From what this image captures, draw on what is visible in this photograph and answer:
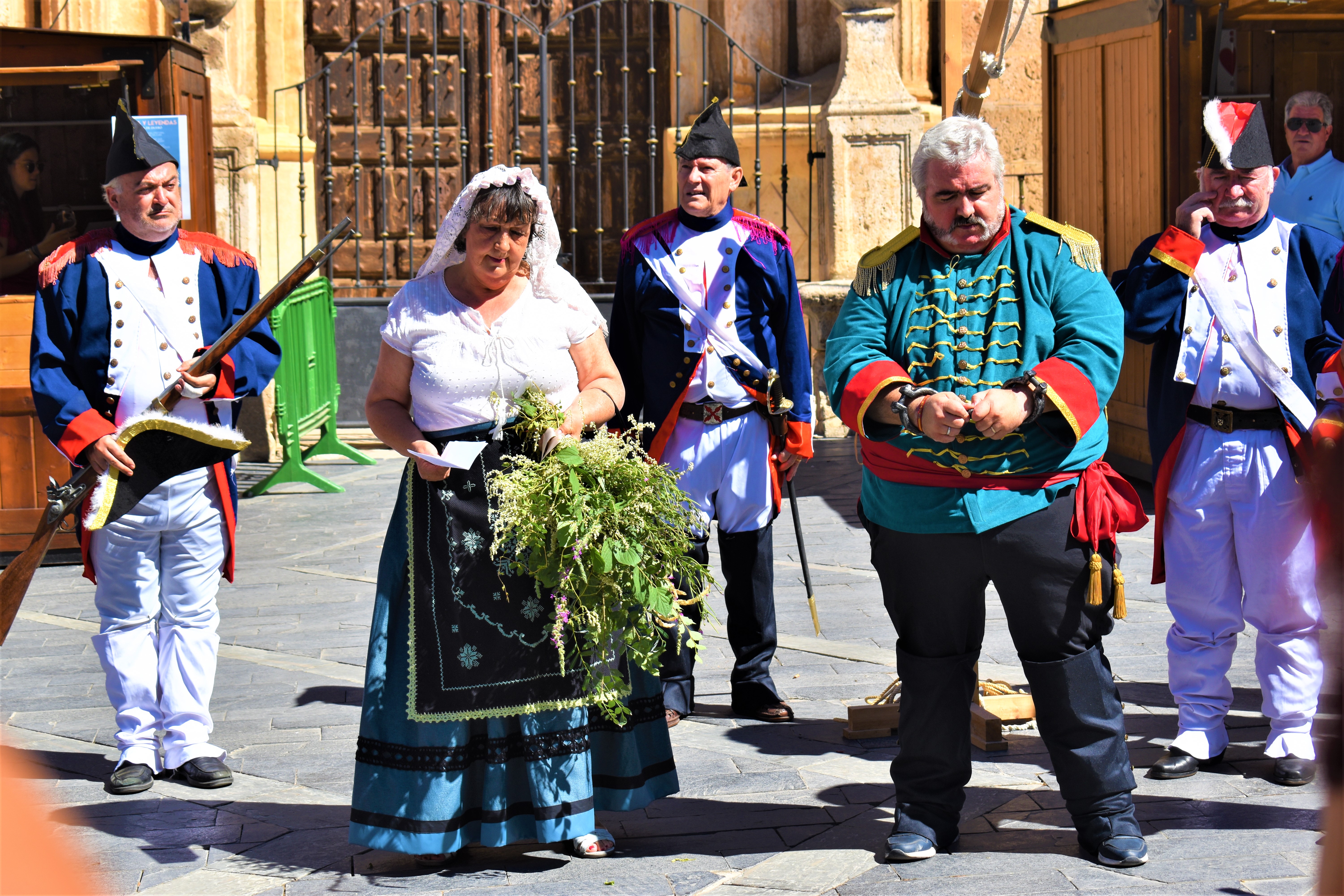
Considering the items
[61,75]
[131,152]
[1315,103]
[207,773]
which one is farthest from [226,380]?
[1315,103]

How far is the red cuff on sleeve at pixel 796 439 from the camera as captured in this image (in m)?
5.31

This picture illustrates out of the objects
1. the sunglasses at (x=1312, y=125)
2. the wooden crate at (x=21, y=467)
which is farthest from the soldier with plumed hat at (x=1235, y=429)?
the wooden crate at (x=21, y=467)

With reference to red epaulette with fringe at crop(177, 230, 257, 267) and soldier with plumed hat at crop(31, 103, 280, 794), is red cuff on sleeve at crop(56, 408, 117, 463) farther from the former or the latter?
red epaulette with fringe at crop(177, 230, 257, 267)

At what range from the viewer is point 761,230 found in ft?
17.6

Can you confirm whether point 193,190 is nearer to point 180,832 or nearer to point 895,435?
point 180,832

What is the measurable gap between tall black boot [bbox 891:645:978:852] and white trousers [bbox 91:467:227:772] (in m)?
2.23

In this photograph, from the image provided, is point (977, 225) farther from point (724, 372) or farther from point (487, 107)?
point (487, 107)

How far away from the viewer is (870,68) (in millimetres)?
11750

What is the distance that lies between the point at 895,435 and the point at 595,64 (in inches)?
403

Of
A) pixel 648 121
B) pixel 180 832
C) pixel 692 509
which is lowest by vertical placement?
pixel 180 832

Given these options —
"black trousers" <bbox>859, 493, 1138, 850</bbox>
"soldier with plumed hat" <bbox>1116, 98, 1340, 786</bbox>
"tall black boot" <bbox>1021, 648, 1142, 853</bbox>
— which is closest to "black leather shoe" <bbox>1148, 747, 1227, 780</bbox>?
"soldier with plumed hat" <bbox>1116, 98, 1340, 786</bbox>

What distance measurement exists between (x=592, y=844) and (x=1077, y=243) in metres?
2.05

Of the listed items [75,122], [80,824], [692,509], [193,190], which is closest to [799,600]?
[692,509]

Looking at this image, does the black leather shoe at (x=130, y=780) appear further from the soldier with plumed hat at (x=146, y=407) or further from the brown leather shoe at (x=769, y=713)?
the brown leather shoe at (x=769, y=713)
